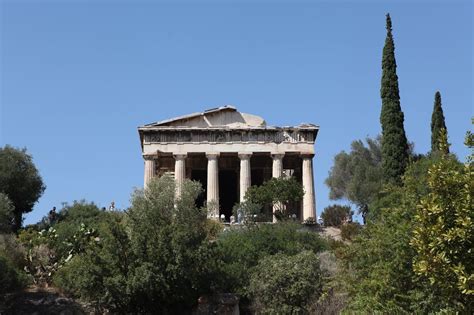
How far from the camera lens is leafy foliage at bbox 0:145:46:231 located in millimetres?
43591

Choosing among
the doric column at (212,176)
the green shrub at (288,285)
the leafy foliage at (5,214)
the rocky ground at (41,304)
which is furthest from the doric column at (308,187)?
the rocky ground at (41,304)

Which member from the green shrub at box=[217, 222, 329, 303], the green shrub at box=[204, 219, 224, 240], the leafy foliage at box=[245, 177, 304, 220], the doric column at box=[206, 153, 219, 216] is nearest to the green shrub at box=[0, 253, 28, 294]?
the green shrub at box=[217, 222, 329, 303]

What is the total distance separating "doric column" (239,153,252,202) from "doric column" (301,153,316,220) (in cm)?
317

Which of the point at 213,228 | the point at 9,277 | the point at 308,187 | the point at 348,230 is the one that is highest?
the point at 308,187

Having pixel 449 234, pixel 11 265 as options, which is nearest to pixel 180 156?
pixel 11 265

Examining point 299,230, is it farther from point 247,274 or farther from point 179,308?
point 179,308

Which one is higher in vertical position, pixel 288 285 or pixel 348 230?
pixel 348 230

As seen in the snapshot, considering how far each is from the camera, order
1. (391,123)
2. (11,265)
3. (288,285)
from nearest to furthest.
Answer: (288,285) → (11,265) → (391,123)

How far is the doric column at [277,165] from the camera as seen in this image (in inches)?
1831

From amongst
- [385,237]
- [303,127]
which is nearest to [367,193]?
[303,127]

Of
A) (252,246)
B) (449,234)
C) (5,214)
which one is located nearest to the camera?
(449,234)

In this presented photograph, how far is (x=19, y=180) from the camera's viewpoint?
4416cm

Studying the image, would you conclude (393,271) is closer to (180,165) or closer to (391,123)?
(391,123)

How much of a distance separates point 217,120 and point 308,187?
6.72m
